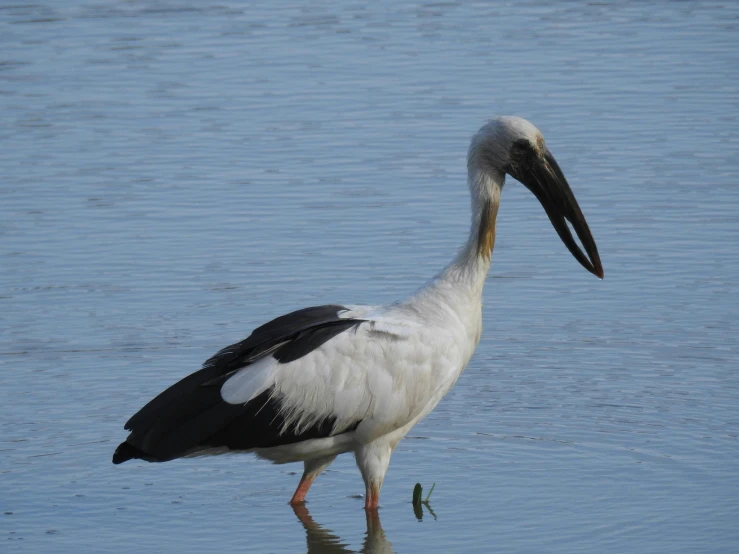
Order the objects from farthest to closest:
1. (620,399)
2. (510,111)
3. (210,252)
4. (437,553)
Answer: (510,111)
(210,252)
(620,399)
(437,553)

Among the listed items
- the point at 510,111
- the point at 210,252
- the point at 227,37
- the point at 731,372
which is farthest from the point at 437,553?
the point at 227,37

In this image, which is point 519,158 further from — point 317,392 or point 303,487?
point 303,487

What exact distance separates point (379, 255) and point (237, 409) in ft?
12.7

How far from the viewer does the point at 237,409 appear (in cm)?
727

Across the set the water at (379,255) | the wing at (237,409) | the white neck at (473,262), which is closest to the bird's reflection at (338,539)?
the water at (379,255)

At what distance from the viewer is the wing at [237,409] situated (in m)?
7.21

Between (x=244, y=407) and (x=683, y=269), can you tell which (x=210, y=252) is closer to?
(x=683, y=269)

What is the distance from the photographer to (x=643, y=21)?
18344mm

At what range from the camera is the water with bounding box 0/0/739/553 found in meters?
7.66

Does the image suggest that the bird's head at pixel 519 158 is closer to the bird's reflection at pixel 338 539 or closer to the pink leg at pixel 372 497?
the pink leg at pixel 372 497

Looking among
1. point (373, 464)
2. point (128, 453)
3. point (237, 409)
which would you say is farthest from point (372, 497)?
point (128, 453)

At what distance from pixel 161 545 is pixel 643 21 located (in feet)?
41.4

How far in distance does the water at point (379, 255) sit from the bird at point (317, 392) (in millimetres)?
425

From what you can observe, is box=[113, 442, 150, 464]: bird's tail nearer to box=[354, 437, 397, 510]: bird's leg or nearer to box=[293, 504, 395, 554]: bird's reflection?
box=[293, 504, 395, 554]: bird's reflection
